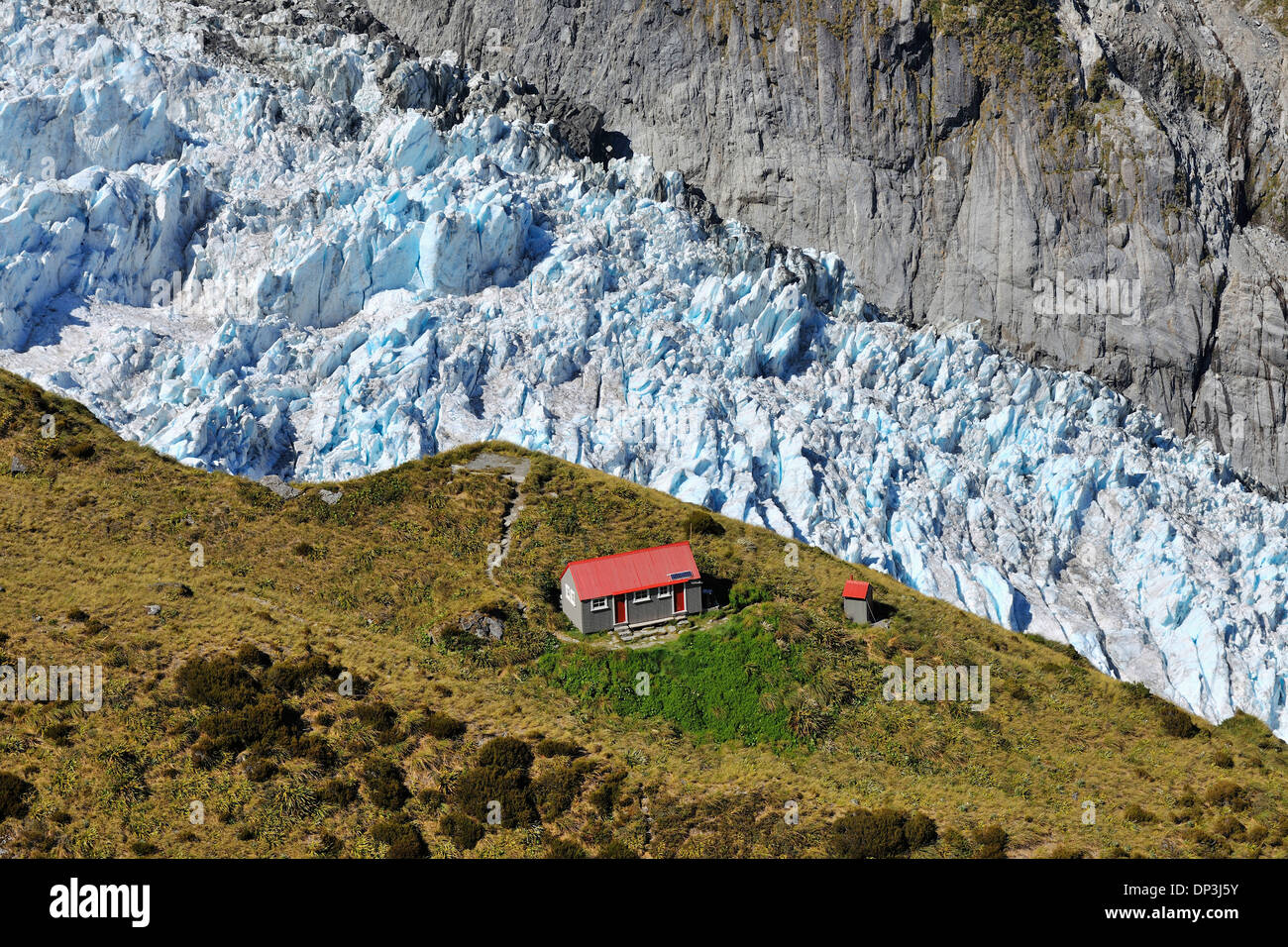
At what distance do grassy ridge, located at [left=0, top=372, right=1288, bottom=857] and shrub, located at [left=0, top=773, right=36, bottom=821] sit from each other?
0.05m

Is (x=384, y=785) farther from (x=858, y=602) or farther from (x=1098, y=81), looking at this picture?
(x=1098, y=81)

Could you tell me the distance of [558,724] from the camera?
24.6 m

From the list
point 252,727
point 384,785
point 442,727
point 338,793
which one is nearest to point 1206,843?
point 442,727

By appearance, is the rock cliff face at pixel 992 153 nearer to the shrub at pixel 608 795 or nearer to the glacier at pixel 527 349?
the glacier at pixel 527 349

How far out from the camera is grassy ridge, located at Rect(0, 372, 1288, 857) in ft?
68.2

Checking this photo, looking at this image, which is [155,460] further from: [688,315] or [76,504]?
[688,315]

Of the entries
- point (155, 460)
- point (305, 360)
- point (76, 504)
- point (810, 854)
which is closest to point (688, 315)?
point (305, 360)

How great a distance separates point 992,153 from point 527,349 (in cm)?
3916

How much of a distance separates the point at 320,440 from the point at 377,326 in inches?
334

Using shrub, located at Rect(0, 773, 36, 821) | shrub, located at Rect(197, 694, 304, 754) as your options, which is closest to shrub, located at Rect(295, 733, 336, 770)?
shrub, located at Rect(197, 694, 304, 754)

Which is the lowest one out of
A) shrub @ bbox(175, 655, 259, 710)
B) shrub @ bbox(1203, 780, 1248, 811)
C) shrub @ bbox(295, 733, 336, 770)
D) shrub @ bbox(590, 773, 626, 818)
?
shrub @ bbox(1203, 780, 1248, 811)

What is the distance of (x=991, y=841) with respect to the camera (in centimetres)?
2072

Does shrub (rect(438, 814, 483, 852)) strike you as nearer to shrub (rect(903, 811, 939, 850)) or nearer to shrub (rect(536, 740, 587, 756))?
shrub (rect(536, 740, 587, 756))

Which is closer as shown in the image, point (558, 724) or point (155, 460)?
point (558, 724)
